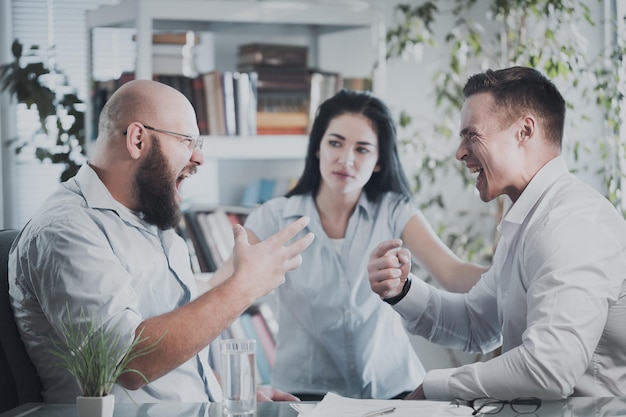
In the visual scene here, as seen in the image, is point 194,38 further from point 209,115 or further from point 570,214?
point 570,214

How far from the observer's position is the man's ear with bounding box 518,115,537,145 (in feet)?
6.85

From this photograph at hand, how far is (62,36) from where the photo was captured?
4.53 metres

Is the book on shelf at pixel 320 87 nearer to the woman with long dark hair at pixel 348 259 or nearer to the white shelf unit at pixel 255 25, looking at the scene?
the white shelf unit at pixel 255 25

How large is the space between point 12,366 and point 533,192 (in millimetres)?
1249

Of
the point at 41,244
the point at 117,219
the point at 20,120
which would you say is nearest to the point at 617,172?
the point at 117,219

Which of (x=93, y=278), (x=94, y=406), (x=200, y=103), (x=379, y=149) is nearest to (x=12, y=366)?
(x=93, y=278)

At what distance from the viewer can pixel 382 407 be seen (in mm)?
1602

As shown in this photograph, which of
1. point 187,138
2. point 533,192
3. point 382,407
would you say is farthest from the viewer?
point 187,138

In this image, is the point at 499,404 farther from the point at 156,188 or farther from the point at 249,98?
the point at 249,98

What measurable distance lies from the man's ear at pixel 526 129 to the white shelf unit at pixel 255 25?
1727 millimetres

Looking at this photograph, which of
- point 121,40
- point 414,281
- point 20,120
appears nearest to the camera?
point 414,281

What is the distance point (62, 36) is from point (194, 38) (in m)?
1.18

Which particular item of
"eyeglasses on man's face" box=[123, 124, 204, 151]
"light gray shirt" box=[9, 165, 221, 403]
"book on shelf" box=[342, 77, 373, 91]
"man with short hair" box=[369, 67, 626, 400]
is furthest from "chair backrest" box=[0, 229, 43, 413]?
"book on shelf" box=[342, 77, 373, 91]

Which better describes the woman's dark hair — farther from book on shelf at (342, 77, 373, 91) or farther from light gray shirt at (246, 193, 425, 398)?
book on shelf at (342, 77, 373, 91)
